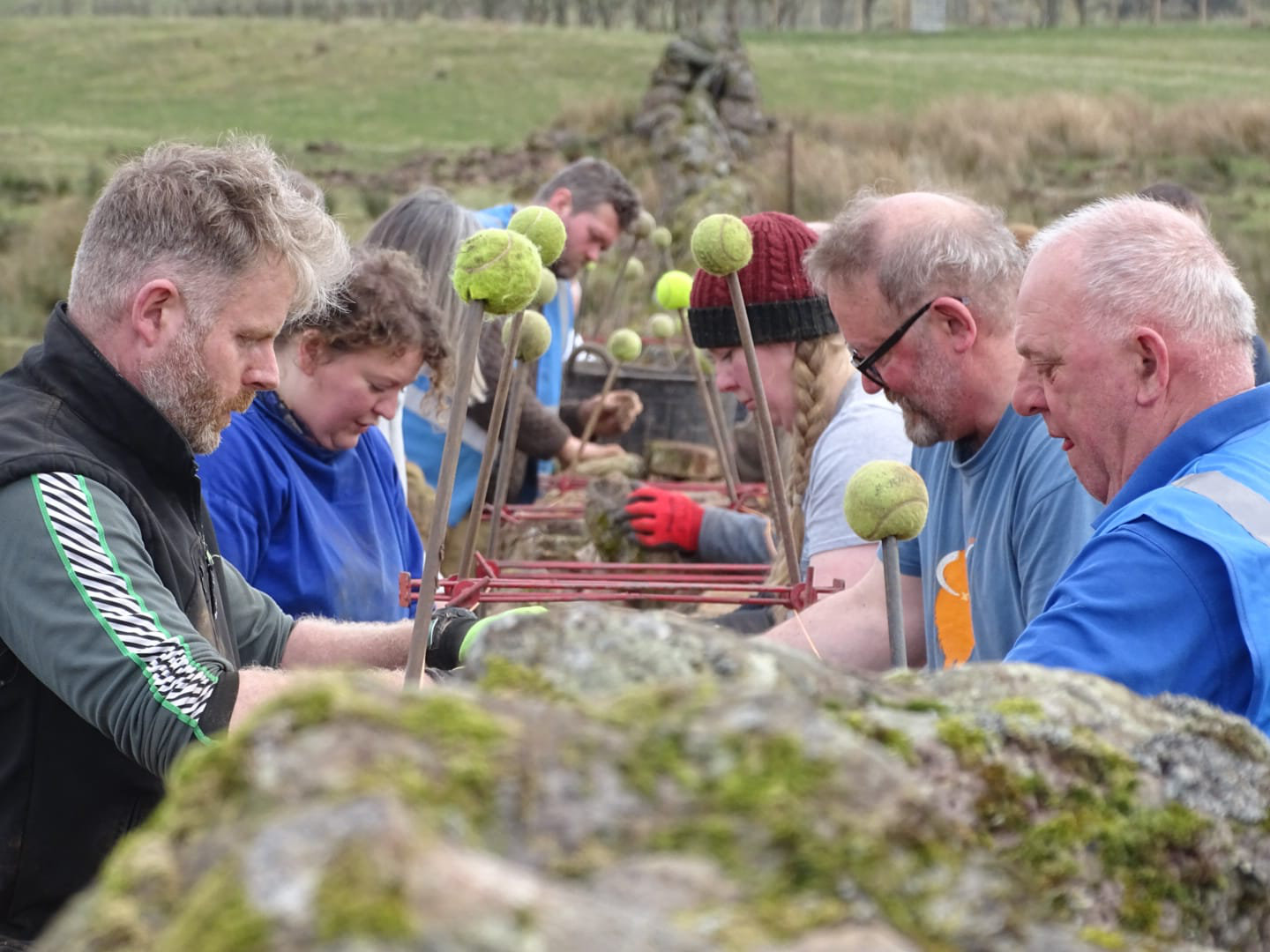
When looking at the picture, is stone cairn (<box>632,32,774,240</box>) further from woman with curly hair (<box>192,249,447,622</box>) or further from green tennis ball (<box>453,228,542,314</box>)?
green tennis ball (<box>453,228,542,314</box>)

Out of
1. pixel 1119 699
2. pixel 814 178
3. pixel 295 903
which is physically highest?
pixel 295 903

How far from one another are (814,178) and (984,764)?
1561 centimetres

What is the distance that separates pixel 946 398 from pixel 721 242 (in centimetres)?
55

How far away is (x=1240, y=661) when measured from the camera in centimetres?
157

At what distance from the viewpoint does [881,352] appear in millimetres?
2656

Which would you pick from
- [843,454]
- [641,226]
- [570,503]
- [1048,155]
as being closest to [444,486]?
[843,454]

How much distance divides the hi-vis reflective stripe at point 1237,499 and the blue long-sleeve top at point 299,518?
5.77 feet

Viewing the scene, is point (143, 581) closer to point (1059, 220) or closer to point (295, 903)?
point (295, 903)

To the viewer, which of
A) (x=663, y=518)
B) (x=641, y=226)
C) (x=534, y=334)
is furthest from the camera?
(x=641, y=226)

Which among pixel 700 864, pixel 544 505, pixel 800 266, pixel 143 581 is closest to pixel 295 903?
pixel 700 864

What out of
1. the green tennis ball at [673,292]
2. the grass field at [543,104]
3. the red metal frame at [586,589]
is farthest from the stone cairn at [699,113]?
the red metal frame at [586,589]

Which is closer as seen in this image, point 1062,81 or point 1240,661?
point 1240,661

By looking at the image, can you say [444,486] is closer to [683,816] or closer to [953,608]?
[683,816]

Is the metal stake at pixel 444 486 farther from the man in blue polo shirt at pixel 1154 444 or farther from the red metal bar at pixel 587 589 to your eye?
the red metal bar at pixel 587 589
